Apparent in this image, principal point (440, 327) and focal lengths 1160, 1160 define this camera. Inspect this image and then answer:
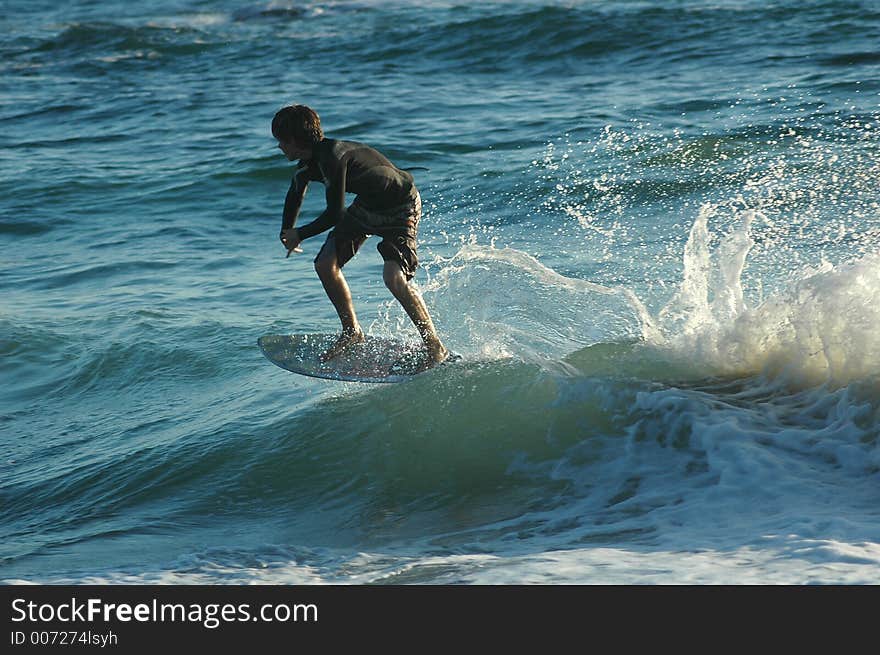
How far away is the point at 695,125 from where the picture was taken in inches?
572

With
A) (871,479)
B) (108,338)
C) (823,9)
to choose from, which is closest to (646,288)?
(871,479)

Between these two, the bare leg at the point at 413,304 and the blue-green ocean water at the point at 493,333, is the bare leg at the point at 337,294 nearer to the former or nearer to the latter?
the bare leg at the point at 413,304

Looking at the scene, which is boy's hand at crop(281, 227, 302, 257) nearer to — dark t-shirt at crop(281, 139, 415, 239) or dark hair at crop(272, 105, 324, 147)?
dark t-shirt at crop(281, 139, 415, 239)

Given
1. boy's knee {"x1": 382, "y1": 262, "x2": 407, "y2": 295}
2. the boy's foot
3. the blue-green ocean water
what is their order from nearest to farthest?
1. the blue-green ocean water
2. boy's knee {"x1": 382, "y1": 262, "x2": 407, "y2": 295}
3. the boy's foot

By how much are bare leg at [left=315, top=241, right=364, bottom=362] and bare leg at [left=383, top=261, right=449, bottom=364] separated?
0.31 meters

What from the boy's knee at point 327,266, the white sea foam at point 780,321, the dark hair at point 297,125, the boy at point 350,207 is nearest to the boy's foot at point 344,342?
the boy at point 350,207

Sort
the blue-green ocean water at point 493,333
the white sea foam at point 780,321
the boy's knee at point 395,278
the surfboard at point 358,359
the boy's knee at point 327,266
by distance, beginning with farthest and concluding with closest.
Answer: the surfboard at point 358,359 < the boy's knee at point 327,266 < the boy's knee at point 395,278 < the white sea foam at point 780,321 < the blue-green ocean water at point 493,333

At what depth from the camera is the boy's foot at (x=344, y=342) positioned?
23.9ft

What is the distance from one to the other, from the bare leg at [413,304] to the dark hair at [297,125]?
2.90ft

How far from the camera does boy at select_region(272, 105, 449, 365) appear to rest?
6.55 meters

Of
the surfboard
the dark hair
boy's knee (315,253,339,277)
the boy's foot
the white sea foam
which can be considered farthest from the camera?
the boy's foot

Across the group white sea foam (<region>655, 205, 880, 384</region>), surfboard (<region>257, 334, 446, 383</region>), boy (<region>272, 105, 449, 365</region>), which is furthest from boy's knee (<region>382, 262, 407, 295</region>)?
white sea foam (<region>655, 205, 880, 384</region>)
